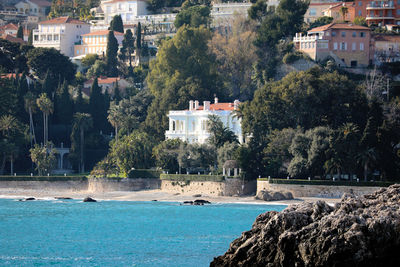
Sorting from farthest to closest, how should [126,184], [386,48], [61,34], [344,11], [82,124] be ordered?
[61,34]
[344,11]
[386,48]
[82,124]
[126,184]

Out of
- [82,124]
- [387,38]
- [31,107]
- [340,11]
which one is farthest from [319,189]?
[340,11]

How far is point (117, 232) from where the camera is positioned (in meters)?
72.2

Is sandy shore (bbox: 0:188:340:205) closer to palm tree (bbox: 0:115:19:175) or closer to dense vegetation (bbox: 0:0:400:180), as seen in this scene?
dense vegetation (bbox: 0:0:400:180)

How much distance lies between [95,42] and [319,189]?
214 ft

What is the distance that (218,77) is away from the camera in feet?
387

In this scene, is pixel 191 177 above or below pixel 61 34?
below

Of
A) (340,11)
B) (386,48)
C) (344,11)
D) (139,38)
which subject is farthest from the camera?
(139,38)

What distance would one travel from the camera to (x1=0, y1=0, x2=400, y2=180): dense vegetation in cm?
9188

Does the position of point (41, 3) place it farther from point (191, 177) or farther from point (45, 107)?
point (191, 177)

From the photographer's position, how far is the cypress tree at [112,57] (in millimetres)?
135500

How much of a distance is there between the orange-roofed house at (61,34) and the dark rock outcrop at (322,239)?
365 ft

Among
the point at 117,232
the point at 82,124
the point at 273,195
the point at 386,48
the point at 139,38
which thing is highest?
the point at 139,38

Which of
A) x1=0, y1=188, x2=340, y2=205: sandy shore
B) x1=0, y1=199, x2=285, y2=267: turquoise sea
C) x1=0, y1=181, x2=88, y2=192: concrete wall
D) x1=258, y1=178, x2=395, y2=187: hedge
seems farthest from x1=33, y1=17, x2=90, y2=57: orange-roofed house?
x1=258, y1=178, x2=395, y2=187: hedge

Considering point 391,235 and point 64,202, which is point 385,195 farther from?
point 64,202
